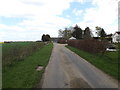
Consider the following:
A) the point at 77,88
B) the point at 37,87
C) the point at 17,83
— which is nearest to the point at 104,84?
the point at 77,88

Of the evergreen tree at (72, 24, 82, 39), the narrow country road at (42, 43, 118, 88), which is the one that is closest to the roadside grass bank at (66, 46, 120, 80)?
the narrow country road at (42, 43, 118, 88)

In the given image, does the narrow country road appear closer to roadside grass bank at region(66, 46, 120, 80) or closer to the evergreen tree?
roadside grass bank at region(66, 46, 120, 80)

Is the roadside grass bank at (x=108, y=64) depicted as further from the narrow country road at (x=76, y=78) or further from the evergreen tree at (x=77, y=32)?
the evergreen tree at (x=77, y=32)

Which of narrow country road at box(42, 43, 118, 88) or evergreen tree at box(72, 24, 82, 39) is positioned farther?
evergreen tree at box(72, 24, 82, 39)

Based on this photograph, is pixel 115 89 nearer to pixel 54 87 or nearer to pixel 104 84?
pixel 104 84

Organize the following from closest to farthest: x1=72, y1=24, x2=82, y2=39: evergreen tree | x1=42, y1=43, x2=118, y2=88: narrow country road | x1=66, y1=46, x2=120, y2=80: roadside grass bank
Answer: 1. x1=42, y1=43, x2=118, y2=88: narrow country road
2. x1=66, y1=46, x2=120, y2=80: roadside grass bank
3. x1=72, y1=24, x2=82, y2=39: evergreen tree

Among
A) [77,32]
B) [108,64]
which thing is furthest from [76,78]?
[77,32]

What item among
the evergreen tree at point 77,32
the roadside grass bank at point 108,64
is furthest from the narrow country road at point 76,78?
the evergreen tree at point 77,32

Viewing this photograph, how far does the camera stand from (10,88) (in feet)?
24.0

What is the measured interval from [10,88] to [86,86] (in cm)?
343

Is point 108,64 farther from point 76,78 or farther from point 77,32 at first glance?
point 77,32

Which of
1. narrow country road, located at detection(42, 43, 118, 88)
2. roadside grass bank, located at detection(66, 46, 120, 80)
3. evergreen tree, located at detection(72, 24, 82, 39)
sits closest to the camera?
narrow country road, located at detection(42, 43, 118, 88)

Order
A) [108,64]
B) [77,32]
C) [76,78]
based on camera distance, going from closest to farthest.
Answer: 1. [76,78]
2. [108,64]
3. [77,32]

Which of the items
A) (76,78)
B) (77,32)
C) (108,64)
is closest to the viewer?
(76,78)
